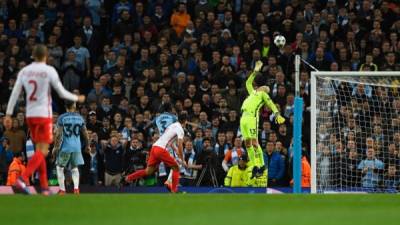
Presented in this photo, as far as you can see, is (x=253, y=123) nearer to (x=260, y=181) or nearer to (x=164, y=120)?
(x=260, y=181)

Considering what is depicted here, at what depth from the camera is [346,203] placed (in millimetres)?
16109

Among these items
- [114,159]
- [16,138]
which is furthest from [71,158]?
[16,138]

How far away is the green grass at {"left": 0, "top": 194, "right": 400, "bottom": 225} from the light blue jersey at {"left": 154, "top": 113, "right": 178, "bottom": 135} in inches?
229

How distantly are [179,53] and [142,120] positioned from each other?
2.95 metres

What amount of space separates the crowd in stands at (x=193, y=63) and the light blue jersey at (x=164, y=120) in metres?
1.31

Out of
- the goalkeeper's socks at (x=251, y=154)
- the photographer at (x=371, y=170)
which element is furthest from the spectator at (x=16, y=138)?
the photographer at (x=371, y=170)

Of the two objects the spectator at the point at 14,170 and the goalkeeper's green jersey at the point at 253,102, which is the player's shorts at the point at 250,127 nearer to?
the goalkeeper's green jersey at the point at 253,102

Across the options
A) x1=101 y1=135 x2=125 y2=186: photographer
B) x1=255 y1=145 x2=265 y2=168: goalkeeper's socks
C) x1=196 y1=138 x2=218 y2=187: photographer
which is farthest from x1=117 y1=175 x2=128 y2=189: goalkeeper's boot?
x1=255 y1=145 x2=265 y2=168: goalkeeper's socks

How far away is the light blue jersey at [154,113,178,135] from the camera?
904 inches

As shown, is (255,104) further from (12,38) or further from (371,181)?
(12,38)

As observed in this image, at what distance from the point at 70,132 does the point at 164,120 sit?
2641 millimetres

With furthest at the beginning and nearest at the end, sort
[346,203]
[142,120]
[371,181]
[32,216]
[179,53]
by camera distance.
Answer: [179,53], [142,120], [371,181], [346,203], [32,216]

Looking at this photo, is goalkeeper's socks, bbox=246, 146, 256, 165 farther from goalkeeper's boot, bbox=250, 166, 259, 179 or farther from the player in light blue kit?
the player in light blue kit

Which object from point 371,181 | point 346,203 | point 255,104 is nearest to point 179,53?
point 255,104
